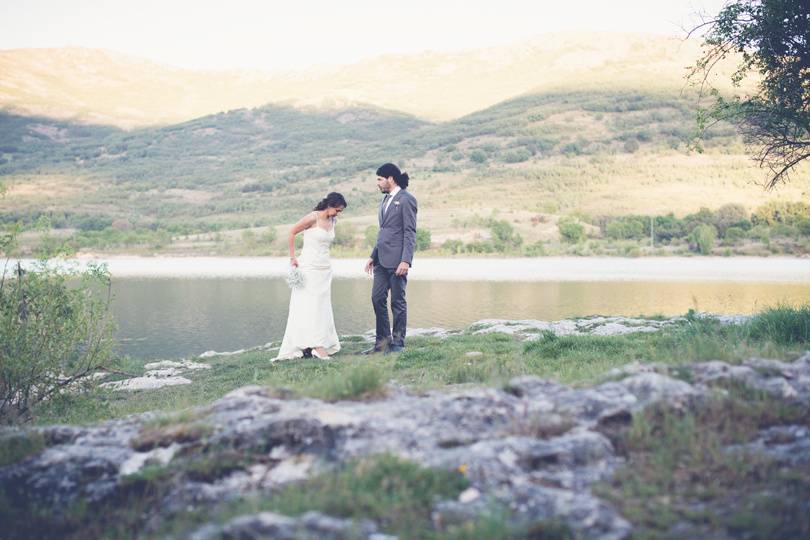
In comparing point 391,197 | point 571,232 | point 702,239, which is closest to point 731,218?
point 702,239

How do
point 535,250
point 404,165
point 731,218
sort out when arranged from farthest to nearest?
point 404,165
point 731,218
point 535,250

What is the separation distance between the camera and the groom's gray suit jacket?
432 inches

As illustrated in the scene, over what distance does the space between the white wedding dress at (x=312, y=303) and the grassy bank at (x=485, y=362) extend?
51 centimetres

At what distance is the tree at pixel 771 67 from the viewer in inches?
455

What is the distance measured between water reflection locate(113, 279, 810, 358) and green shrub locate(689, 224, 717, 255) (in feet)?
59.0

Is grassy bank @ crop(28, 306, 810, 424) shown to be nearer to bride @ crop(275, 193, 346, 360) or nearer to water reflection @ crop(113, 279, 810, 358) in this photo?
bride @ crop(275, 193, 346, 360)

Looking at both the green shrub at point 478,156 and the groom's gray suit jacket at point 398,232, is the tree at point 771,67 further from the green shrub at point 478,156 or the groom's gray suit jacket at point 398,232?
the green shrub at point 478,156

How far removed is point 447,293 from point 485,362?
28.4 m

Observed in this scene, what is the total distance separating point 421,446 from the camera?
174 inches

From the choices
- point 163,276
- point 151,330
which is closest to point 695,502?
point 151,330

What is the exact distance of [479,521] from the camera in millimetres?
3533

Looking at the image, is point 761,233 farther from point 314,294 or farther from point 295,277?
point 295,277

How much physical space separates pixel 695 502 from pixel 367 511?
193 cm

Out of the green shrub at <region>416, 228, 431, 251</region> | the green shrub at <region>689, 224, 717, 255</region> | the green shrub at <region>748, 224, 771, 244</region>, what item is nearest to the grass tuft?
the green shrub at <region>689, 224, 717, 255</region>
